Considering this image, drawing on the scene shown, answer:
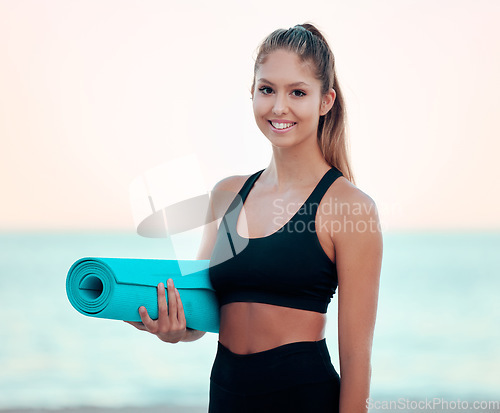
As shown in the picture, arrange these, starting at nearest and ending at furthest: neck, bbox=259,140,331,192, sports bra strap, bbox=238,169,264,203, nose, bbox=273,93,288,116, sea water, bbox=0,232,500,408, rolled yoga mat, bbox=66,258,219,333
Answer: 1. rolled yoga mat, bbox=66,258,219,333
2. nose, bbox=273,93,288,116
3. neck, bbox=259,140,331,192
4. sports bra strap, bbox=238,169,264,203
5. sea water, bbox=0,232,500,408

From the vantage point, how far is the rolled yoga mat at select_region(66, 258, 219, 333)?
1.64 metres

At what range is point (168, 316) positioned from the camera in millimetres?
1709

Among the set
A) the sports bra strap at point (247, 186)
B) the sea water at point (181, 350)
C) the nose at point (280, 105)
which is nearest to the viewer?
the nose at point (280, 105)

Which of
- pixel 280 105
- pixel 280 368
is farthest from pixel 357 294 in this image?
pixel 280 105

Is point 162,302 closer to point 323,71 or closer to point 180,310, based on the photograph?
point 180,310

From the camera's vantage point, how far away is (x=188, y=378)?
6.59 meters

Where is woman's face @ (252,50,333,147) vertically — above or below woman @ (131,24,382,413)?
above

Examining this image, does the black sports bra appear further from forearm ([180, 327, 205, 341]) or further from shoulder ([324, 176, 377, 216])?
forearm ([180, 327, 205, 341])

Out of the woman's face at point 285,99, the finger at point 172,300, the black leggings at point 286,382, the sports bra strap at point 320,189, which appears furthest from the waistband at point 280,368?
the woman's face at point 285,99

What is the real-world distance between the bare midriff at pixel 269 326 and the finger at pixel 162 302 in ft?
0.69

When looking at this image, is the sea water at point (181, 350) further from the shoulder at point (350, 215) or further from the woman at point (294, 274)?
the shoulder at point (350, 215)

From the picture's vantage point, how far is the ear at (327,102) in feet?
6.27

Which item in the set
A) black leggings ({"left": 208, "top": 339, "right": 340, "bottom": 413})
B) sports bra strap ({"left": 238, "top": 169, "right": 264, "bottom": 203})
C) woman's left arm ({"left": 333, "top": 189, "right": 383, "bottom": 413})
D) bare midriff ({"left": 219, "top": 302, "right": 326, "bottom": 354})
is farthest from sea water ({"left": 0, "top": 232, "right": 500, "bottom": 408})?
woman's left arm ({"left": 333, "top": 189, "right": 383, "bottom": 413})

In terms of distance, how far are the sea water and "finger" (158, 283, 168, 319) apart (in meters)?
0.34
